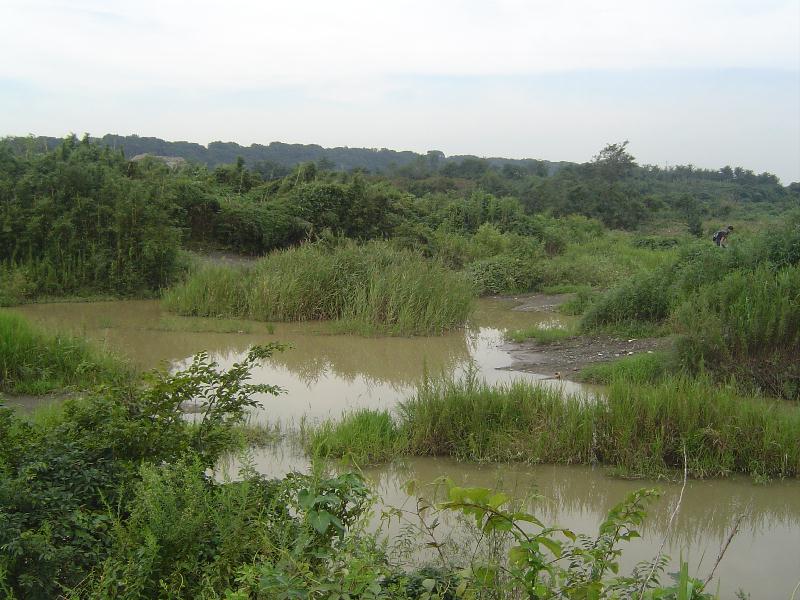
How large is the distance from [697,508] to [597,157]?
43.5m

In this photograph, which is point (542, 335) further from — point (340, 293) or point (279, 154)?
point (279, 154)

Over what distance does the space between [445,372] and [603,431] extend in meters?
3.07

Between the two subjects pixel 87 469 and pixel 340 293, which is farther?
pixel 340 293

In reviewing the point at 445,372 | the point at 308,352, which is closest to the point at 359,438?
the point at 445,372

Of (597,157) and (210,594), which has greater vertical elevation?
(597,157)

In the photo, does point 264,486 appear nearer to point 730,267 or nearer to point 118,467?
point 118,467

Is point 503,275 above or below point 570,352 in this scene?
→ above

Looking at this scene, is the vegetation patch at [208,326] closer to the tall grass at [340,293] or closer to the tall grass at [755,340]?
the tall grass at [340,293]

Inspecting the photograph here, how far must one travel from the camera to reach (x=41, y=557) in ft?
10.1

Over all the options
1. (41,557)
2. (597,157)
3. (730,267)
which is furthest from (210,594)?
(597,157)

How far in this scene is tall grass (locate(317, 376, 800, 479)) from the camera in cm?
587

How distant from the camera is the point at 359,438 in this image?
20.1 feet

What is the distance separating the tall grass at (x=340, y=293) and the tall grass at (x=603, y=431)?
17.9ft

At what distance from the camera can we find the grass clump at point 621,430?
5.86 meters
